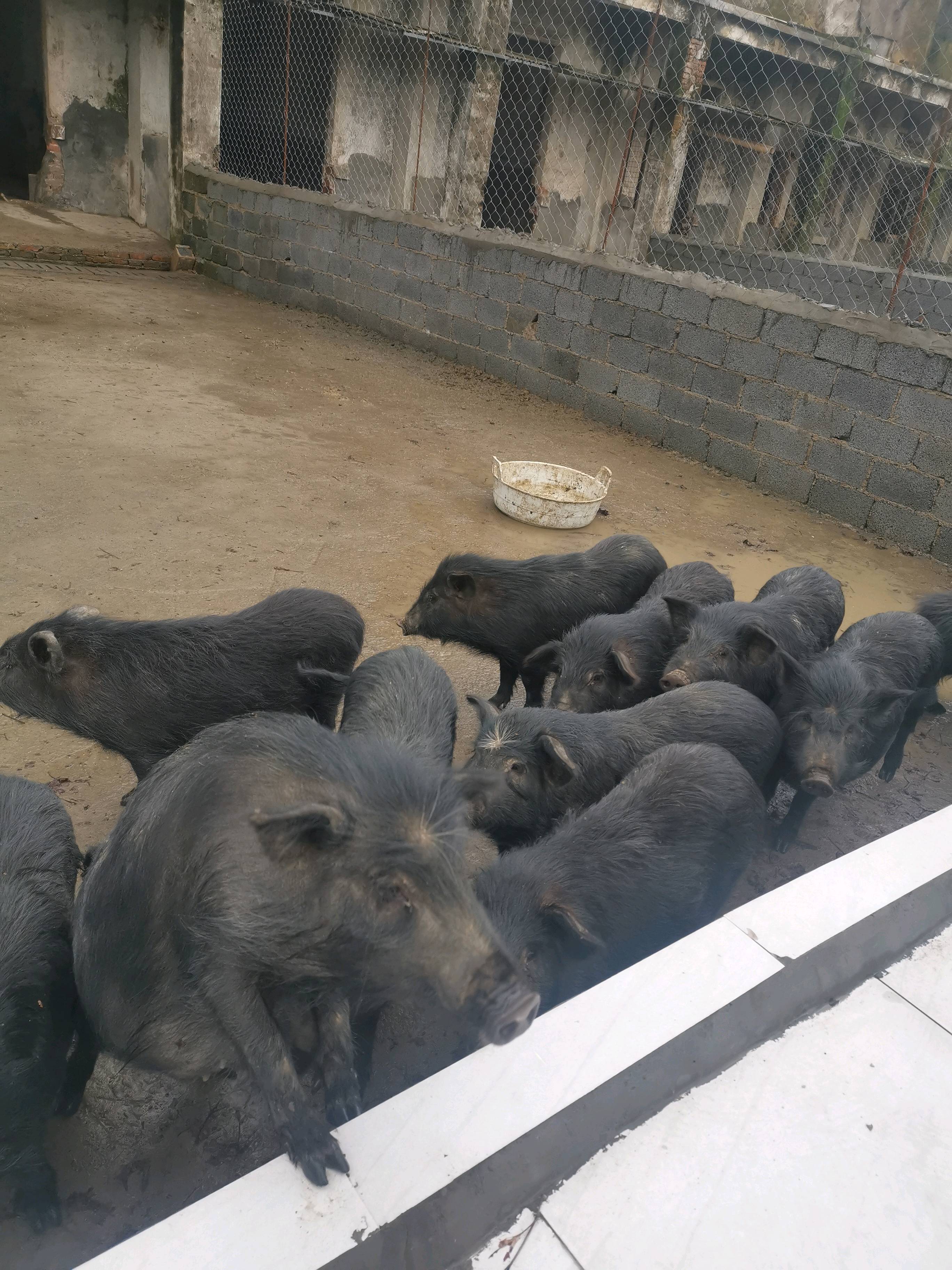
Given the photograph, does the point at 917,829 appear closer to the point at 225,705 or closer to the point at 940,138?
the point at 225,705

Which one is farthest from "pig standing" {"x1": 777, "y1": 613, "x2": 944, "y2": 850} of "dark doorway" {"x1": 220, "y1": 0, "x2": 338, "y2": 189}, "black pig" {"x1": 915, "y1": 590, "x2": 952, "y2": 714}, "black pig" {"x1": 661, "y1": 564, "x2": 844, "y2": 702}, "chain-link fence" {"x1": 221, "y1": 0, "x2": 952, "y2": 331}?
"dark doorway" {"x1": 220, "y1": 0, "x2": 338, "y2": 189}

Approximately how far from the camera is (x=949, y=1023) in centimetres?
237

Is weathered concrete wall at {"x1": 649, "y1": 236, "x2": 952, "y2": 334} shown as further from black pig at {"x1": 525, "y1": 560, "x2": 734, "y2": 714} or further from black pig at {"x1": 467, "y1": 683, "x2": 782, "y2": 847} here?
black pig at {"x1": 467, "y1": 683, "x2": 782, "y2": 847}

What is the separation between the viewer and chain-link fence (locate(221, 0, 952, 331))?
13.0 m

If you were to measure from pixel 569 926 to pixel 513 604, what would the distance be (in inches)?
82.5

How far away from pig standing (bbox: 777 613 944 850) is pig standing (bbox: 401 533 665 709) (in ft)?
3.50

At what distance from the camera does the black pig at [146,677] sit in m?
3.13

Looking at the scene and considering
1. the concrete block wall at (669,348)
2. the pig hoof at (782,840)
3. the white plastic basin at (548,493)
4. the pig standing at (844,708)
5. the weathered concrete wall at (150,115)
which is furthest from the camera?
the weathered concrete wall at (150,115)

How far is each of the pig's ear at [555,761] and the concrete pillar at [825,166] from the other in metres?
16.1

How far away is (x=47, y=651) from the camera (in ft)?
10.0

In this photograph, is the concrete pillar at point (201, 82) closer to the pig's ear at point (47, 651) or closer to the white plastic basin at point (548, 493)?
the white plastic basin at point (548, 493)

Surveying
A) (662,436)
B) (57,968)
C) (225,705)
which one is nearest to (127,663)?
(225,705)

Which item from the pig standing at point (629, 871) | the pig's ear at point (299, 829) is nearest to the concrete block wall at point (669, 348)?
the pig standing at point (629, 871)

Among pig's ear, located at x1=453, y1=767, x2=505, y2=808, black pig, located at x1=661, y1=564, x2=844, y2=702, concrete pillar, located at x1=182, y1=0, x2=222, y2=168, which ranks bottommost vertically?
black pig, located at x1=661, y1=564, x2=844, y2=702
